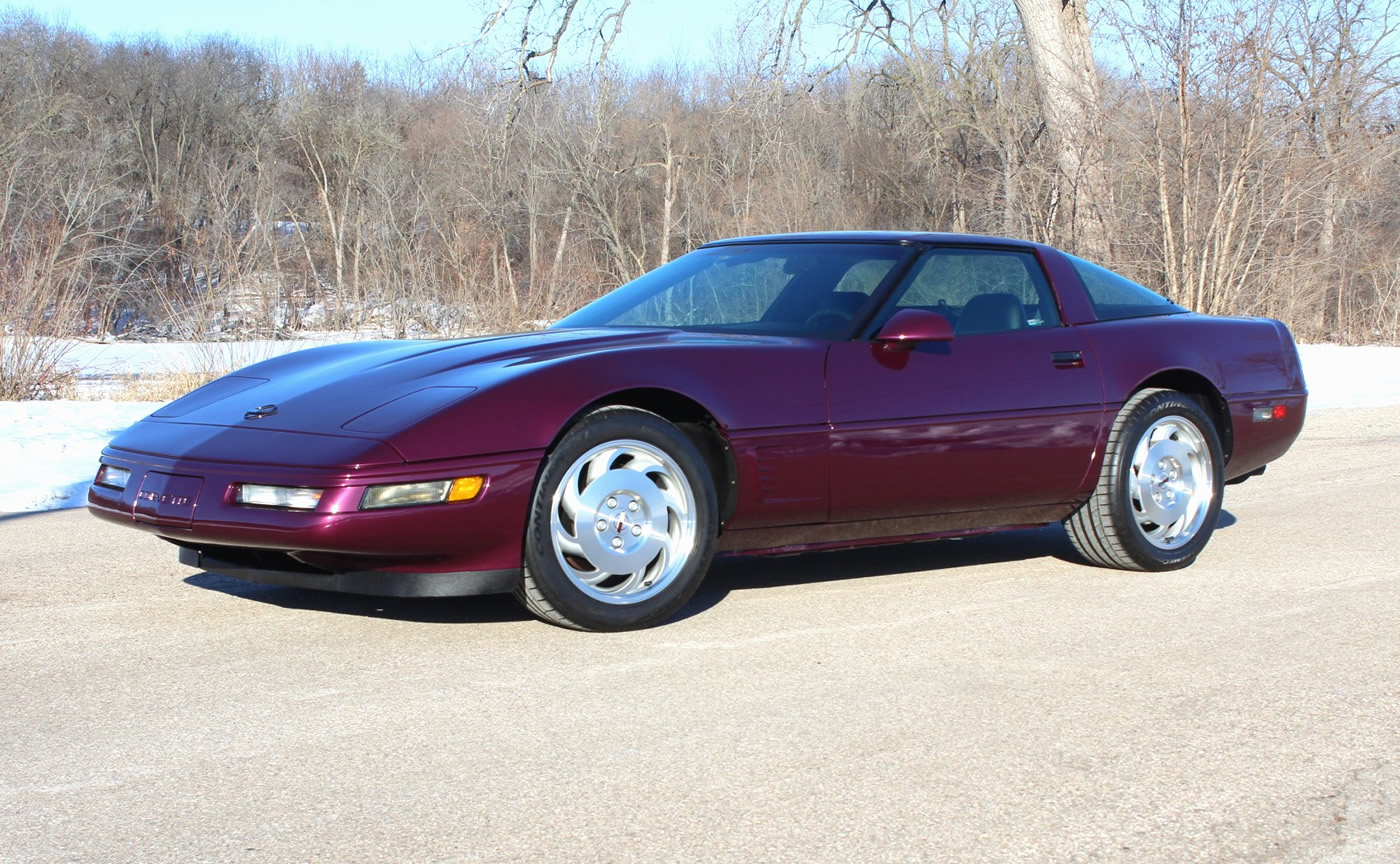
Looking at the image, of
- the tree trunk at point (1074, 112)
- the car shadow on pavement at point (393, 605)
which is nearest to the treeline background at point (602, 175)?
the tree trunk at point (1074, 112)

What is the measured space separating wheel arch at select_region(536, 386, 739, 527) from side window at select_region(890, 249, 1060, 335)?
93 cm

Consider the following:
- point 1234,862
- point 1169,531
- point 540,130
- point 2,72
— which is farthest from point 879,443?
point 2,72

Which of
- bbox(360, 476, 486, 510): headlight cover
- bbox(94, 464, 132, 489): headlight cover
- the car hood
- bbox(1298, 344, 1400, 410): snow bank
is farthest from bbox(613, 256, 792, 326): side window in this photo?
bbox(1298, 344, 1400, 410): snow bank

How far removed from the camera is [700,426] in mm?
4777

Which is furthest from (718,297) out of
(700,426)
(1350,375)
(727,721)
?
(1350,375)

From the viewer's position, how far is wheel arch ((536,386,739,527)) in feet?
15.1

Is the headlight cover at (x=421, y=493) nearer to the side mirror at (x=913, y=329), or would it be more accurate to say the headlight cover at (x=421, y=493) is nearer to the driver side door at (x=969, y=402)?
the driver side door at (x=969, y=402)

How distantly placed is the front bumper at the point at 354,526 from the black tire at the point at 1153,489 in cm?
246

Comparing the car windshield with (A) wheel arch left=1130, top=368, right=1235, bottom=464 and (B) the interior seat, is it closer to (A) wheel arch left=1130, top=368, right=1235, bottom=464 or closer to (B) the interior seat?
(B) the interior seat

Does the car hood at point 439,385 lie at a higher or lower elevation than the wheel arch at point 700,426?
higher

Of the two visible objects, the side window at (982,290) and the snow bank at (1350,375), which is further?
the snow bank at (1350,375)

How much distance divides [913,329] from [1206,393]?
1.82 meters

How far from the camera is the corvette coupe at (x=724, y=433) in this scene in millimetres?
4172

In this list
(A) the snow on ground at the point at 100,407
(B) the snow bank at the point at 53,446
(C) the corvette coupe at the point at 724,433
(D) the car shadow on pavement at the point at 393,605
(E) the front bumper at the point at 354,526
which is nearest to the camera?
(E) the front bumper at the point at 354,526
